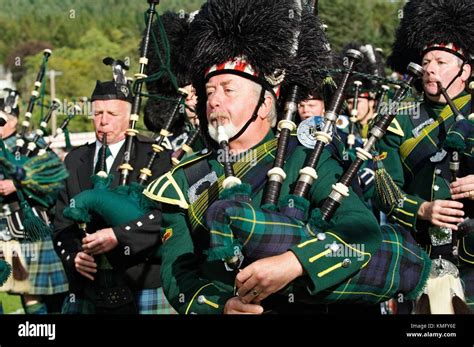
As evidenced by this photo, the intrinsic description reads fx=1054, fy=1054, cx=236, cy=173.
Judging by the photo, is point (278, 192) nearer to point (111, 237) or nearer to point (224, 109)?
point (224, 109)

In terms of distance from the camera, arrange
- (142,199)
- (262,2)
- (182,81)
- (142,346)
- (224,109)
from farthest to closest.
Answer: (182,81)
(142,199)
(142,346)
(262,2)
(224,109)

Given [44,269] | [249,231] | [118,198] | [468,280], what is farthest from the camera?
[44,269]

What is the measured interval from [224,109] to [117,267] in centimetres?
230

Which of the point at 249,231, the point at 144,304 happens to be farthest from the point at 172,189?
the point at 144,304

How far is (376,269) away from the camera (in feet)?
11.7

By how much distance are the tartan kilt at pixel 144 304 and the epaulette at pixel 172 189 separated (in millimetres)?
2018

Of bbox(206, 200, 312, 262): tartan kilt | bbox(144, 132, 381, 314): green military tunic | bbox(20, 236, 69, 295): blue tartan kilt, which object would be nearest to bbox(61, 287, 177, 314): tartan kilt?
bbox(20, 236, 69, 295): blue tartan kilt

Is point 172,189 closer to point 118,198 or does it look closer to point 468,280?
point 118,198

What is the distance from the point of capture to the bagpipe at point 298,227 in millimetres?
3354

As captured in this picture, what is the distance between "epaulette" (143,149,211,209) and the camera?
3.90m

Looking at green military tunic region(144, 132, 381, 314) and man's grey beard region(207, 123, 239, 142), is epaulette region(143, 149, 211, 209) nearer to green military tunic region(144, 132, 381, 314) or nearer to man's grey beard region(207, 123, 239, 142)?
green military tunic region(144, 132, 381, 314)

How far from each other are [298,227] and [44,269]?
4362mm

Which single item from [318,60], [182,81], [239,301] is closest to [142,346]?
[239,301]

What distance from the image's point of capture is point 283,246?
3379mm
